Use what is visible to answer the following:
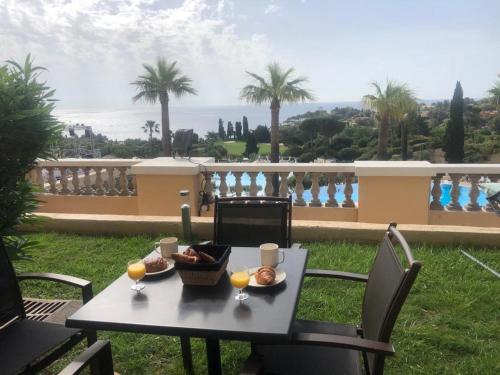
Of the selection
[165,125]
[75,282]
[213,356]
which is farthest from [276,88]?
[213,356]

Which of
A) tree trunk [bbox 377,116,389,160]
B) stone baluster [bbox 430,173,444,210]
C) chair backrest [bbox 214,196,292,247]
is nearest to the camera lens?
chair backrest [bbox 214,196,292,247]

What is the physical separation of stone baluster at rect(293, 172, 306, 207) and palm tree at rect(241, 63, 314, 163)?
12.0 m

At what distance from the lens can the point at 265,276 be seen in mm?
1681

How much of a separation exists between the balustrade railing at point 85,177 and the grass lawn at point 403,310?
2039 millimetres

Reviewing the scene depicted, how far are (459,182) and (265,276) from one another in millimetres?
3910

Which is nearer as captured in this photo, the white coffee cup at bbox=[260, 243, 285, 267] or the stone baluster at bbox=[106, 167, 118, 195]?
the white coffee cup at bbox=[260, 243, 285, 267]

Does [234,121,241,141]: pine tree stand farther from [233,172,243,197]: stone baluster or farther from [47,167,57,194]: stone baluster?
[233,172,243,197]: stone baluster

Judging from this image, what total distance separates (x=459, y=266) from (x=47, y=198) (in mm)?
5648

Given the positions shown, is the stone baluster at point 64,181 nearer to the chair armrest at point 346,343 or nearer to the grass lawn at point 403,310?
the grass lawn at point 403,310

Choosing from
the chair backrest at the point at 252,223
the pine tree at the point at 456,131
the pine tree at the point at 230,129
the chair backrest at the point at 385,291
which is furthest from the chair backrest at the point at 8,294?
the pine tree at the point at 230,129

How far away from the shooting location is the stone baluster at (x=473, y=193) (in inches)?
183

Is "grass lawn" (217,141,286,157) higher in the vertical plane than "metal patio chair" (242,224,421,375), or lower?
higher

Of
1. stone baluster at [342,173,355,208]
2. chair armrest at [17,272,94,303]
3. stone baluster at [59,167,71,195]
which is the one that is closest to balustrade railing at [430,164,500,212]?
stone baluster at [342,173,355,208]

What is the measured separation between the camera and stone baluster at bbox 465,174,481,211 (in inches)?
183
